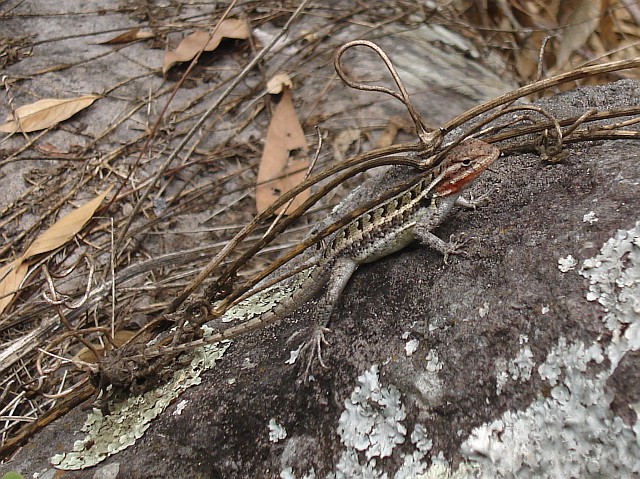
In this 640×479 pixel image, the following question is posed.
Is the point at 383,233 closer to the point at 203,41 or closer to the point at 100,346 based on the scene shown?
the point at 100,346

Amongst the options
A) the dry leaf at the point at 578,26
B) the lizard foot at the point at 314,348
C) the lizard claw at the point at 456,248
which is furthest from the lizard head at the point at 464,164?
the dry leaf at the point at 578,26

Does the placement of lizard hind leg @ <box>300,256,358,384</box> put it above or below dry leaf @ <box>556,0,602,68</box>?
above

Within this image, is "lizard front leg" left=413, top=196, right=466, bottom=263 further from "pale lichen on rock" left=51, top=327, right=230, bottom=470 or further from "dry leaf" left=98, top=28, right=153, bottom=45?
"dry leaf" left=98, top=28, right=153, bottom=45

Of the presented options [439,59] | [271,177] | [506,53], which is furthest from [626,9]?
[271,177]

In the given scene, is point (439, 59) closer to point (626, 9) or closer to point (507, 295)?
point (626, 9)

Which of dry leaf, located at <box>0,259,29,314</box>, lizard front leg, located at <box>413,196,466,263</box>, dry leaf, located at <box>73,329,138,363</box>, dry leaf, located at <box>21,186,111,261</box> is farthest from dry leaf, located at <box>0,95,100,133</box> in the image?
lizard front leg, located at <box>413,196,466,263</box>

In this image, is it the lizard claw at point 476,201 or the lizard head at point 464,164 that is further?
the lizard claw at point 476,201

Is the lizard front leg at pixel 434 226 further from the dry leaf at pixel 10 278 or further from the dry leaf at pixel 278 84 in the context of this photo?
the dry leaf at pixel 278 84
